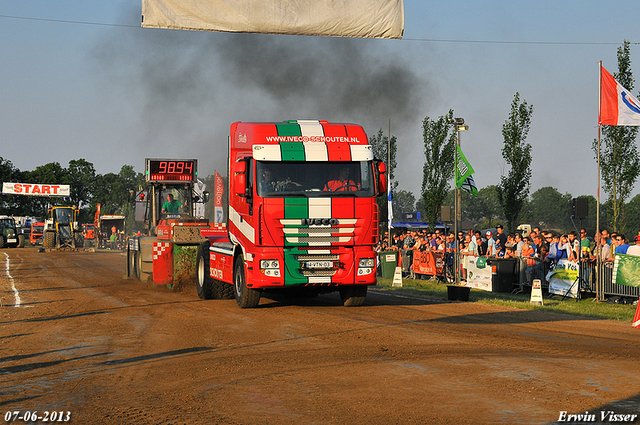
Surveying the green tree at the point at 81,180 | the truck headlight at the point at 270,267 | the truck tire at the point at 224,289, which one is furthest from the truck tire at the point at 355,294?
the green tree at the point at 81,180

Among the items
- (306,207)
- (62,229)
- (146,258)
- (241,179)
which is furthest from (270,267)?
(62,229)

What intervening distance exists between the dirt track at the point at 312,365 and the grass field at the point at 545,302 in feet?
3.54

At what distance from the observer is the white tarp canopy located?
777 centimetres

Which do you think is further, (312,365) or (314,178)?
(314,178)

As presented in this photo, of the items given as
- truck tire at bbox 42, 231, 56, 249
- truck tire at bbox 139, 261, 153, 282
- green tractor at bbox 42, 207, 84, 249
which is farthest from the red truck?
green tractor at bbox 42, 207, 84, 249

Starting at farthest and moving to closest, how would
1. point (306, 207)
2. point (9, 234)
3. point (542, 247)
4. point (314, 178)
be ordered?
point (9, 234) → point (542, 247) → point (314, 178) → point (306, 207)

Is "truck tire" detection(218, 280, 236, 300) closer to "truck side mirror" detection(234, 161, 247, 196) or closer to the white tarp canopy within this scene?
"truck side mirror" detection(234, 161, 247, 196)

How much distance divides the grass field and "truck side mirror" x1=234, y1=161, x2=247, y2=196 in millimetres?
6981

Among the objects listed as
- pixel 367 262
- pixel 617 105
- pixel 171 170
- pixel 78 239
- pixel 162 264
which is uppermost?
pixel 617 105

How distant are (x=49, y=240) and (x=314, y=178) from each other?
42390 mm

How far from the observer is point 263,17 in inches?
306

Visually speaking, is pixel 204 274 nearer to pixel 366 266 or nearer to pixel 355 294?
pixel 355 294

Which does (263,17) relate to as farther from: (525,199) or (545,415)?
(525,199)

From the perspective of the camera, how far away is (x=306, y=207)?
42.1 ft
